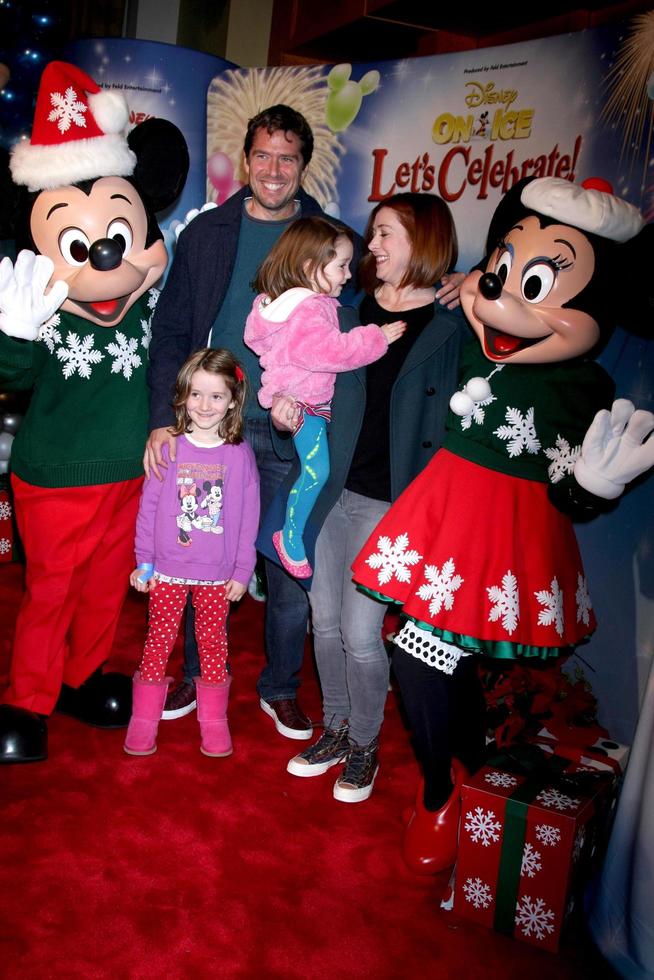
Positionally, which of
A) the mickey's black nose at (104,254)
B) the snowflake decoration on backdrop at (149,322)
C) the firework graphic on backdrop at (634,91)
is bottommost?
the snowflake decoration on backdrop at (149,322)

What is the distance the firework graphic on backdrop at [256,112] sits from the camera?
363 centimetres

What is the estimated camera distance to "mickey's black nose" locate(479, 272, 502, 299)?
6.46 ft

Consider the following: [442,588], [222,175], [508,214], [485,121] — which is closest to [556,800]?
[442,588]

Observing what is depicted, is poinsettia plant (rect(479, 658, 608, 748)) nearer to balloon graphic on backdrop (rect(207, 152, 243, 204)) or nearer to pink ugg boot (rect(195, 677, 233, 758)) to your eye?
pink ugg boot (rect(195, 677, 233, 758))

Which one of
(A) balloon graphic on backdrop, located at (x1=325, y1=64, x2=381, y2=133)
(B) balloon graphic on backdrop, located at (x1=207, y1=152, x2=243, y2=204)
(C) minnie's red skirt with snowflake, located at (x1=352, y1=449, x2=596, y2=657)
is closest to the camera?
(C) minnie's red skirt with snowflake, located at (x1=352, y1=449, x2=596, y2=657)

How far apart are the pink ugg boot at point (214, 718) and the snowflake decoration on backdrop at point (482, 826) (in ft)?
2.85

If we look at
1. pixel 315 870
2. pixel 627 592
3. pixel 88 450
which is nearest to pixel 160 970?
pixel 315 870

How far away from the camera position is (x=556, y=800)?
2072 millimetres

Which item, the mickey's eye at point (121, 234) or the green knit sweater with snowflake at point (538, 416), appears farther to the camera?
the mickey's eye at point (121, 234)

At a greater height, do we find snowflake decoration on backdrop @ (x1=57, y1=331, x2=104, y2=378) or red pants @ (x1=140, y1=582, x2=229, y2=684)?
snowflake decoration on backdrop @ (x1=57, y1=331, x2=104, y2=378)

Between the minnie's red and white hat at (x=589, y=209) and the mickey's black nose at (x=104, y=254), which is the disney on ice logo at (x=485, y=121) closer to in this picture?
the minnie's red and white hat at (x=589, y=209)

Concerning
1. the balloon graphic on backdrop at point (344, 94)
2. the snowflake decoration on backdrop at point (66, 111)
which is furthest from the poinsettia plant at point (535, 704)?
the balloon graphic on backdrop at point (344, 94)

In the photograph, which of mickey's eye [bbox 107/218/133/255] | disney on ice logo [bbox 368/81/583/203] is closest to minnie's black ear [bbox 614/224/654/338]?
disney on ice logo [bbox 368/81/583/203]

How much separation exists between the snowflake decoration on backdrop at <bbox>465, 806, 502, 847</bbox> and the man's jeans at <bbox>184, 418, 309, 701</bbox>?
930 millimetres
